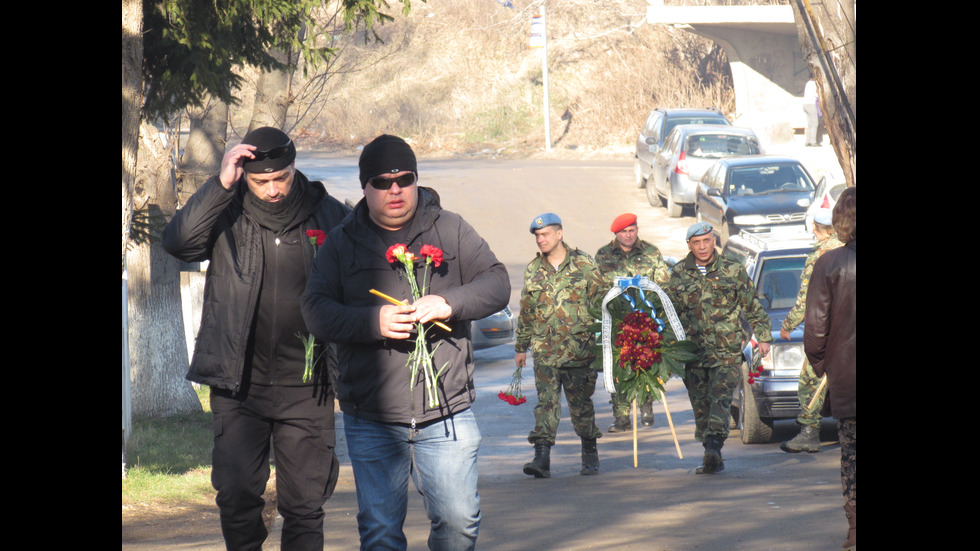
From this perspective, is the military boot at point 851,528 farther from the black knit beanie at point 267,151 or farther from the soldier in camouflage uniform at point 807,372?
the black knit beanie at point 267,151

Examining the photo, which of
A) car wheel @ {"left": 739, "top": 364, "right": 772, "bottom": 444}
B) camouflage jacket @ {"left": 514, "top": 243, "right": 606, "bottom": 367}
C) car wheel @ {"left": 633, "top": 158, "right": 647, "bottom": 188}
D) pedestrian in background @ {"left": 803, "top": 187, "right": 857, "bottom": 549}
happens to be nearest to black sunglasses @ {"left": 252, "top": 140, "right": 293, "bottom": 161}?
pedestrian in background @ {"left": 803, "top": 187, "right": 857, "bottom": 549}

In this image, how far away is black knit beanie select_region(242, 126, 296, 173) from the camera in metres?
4.76

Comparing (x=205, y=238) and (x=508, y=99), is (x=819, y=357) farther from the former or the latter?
(x=508, y=99)

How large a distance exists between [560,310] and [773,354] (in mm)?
2076

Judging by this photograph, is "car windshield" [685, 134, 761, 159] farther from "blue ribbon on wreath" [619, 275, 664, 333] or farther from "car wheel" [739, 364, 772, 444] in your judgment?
"blue ribbon on wreath" [619, 275, 664, 333]

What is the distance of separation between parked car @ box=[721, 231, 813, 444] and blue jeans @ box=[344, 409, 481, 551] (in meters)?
5.09

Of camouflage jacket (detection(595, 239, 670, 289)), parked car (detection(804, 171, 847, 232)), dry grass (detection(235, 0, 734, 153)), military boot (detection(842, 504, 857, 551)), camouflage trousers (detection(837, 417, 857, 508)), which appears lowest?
military boot (detection(842, 504, 857, 551))

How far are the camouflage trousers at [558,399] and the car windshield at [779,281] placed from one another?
2631 millimetres

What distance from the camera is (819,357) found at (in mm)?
5641

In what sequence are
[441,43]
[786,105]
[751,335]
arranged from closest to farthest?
[751,335], [786,105], [441,43]

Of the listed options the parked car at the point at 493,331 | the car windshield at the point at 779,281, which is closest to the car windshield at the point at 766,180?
the parked car at the point at 493,331

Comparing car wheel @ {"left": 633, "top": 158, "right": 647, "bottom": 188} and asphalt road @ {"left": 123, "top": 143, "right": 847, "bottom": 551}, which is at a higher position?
car wheel @ {"left": 633, "top": 158, "right": 647, "bottom": 188}

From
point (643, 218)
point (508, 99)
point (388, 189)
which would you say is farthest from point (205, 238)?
point (508, 99)

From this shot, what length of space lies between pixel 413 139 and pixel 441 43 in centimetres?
1009
